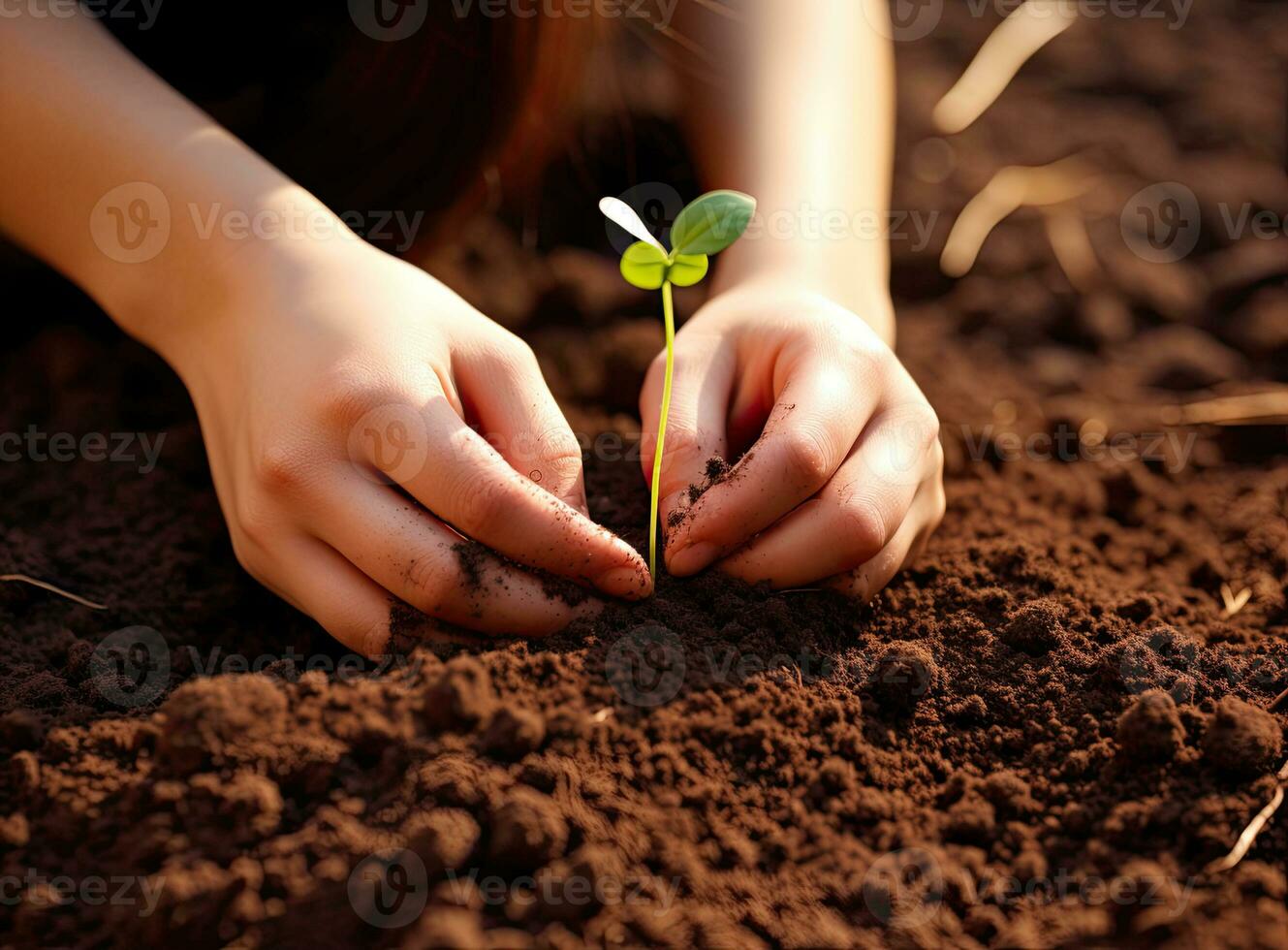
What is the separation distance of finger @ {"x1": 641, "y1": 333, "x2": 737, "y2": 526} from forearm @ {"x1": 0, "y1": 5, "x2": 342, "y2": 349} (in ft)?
1.70

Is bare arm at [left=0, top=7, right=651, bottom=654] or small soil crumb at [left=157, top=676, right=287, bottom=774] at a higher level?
bare arm at [left=0, top=7, right=651, bottom=654]

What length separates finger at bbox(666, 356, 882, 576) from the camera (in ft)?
3.32

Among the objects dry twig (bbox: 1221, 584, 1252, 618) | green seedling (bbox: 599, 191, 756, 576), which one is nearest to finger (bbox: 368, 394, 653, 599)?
green seedling (bbox: 599, 191, 756, 576)

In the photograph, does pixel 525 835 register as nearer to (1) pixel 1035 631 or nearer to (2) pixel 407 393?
(2) pixel 407 393

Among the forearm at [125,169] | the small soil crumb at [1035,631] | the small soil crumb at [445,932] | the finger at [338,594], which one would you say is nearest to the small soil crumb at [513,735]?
the small soil crumb at [445,932]

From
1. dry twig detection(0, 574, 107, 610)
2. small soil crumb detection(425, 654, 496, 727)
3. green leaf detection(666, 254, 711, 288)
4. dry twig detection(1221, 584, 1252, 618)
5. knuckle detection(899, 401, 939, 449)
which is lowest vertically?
dry twig detection(0, 574, 107, 610)

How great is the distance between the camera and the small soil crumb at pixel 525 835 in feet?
2.48

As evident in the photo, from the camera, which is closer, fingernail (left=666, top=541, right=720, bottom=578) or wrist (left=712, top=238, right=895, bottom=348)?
fingernail (left=666, top=541, right=720, bottom=578)

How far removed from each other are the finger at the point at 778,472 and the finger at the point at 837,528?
2cm

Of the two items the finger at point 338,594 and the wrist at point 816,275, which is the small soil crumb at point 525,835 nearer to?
the finger at point 338,594

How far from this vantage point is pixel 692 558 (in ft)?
3.46

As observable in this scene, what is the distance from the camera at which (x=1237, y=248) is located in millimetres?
1965

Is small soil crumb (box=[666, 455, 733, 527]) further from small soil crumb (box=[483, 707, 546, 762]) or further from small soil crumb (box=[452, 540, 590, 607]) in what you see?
small soil crumb (box=[483, 707, 546, 762])

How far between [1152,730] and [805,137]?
3.66ft
